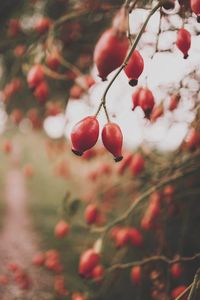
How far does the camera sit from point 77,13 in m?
2.60

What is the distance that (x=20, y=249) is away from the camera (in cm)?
550

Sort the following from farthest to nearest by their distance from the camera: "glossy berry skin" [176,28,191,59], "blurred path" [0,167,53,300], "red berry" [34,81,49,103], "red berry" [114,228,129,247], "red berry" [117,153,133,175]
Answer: "blurred path" [0,167,53,300]
"red berry" [117,153,133,175]
"red berry" [114,228,129,247]
"red berry" [34,81,49,103]
"glossy berry skin" [176,28,191,59]

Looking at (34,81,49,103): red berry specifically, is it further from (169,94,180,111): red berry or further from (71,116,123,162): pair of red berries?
(71,116,123,162): pair of red berries

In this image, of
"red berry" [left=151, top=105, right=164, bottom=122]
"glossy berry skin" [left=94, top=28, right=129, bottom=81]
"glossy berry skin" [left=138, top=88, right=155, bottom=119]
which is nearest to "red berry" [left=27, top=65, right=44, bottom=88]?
"red berry" [left=151, top=105, right=164, bottom=122]

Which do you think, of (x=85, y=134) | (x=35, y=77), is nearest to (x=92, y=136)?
(x=85, y=134)

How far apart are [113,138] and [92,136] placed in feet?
0.23

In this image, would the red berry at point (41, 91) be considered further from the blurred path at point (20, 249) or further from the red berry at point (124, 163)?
the blurred path at point (20, 249)

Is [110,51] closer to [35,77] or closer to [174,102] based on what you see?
[174,102]

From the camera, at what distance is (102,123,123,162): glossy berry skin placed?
1146 mm

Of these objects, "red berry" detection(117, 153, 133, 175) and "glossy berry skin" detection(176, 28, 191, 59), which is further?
"red berry" detection(117, 153, 133, 175)

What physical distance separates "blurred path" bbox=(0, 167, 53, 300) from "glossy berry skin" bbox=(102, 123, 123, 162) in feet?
9.21

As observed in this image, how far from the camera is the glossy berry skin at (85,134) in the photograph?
112 cm

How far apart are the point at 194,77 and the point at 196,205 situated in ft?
5.97

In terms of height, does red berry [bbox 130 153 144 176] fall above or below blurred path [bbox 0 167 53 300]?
below
